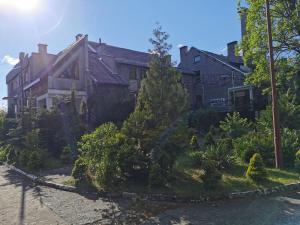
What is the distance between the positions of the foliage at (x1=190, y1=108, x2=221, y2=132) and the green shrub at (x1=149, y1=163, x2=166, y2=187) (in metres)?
16.0

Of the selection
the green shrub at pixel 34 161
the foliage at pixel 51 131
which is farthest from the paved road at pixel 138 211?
the foliage at pixel 51 131

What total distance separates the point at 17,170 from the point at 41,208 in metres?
7.13

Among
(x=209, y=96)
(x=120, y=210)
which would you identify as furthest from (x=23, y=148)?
(x=209, y=96)

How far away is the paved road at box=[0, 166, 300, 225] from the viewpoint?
6.75 m

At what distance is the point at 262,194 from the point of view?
8594mm

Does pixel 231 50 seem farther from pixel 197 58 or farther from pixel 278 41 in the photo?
pixel 278 41

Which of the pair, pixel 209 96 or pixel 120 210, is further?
pixel 209 96

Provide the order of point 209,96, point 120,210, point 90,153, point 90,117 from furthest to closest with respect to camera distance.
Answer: point 209,96 → point 90,117 → point 90,153 → point 120,210

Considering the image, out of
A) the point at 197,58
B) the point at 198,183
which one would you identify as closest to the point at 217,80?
the point at 197,58

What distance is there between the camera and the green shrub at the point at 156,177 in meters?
8.89

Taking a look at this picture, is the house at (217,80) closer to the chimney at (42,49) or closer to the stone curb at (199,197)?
the chimney at (42,49)

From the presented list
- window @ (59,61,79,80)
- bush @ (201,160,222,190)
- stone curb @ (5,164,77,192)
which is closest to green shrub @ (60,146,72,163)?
stone curb @ (5,164,77,192)

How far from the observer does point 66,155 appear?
15.0 meters

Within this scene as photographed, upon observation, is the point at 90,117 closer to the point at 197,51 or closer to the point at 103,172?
the point at 103,172
